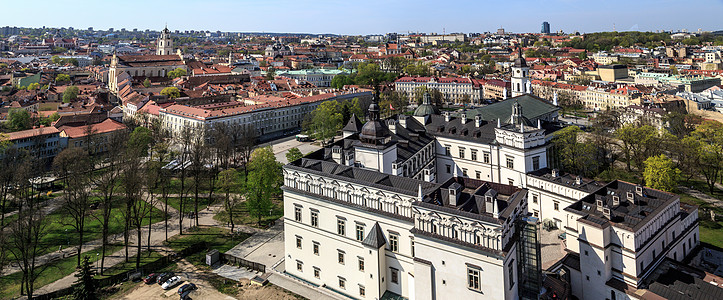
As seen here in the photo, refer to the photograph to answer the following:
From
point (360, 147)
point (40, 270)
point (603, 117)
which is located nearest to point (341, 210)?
point (360, 147)

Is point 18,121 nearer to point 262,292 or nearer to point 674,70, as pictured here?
point 262,292

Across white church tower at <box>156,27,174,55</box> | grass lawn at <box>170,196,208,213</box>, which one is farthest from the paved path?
white church tower at <box>156,27,174,55</box>

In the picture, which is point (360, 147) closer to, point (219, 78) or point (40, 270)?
point (40, 270)

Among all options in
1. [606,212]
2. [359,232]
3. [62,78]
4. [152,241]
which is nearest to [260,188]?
[152,241]

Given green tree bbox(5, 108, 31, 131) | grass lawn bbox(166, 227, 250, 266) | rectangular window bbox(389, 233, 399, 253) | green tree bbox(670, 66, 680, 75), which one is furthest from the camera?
green tree bbox(670, 66, 680, 75)

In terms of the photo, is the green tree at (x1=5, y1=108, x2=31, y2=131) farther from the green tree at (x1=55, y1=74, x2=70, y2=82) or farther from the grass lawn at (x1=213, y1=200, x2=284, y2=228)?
the green tree at (x1=55, y1=74, x2=70, y2=82)
